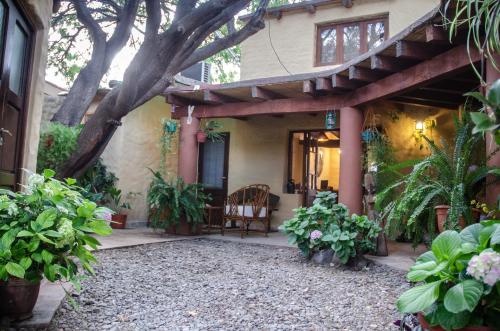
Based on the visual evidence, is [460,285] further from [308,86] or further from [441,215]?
[308,86]

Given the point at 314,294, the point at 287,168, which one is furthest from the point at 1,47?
the point at 287,168

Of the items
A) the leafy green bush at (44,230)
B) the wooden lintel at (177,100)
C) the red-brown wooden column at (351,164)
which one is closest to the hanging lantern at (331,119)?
the red-brown wooden column at (351,164)

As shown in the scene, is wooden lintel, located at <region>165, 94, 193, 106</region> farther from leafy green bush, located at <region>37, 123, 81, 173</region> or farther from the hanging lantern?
the hanging lantern

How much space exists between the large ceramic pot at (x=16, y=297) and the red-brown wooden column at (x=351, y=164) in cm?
428

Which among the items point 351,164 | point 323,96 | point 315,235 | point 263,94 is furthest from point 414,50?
point 263,94

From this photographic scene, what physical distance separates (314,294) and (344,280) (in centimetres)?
69

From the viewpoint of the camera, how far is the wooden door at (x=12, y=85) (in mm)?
2834

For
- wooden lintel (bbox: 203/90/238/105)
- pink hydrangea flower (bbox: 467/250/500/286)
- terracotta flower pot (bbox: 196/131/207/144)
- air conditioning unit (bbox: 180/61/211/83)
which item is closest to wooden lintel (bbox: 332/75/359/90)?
wooden lintel (bbox: 203/90/238/105)

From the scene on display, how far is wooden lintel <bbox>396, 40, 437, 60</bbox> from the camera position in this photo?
4.20m

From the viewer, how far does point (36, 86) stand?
3502mm

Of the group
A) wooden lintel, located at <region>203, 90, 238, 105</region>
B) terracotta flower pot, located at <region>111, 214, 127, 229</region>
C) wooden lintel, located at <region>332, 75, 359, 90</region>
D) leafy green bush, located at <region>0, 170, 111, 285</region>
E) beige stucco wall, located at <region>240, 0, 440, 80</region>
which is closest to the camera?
leafy green bush, located at <region>0, 170, 111, 285</region>

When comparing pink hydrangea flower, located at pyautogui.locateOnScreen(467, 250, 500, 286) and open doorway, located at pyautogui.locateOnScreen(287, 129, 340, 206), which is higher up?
open doorway, located at pyautogui.locateOnScreen(287, 129, 340, 206)

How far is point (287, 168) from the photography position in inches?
324

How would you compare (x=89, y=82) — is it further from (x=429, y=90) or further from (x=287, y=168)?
(x=429, y=90)
